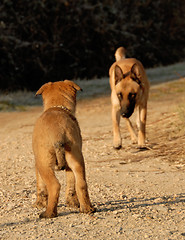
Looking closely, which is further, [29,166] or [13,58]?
[13,58]

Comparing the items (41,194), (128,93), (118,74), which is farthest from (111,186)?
(118,74)

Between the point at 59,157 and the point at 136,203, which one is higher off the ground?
the point at 59,157

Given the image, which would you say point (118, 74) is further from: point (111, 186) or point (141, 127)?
point (111, 186)

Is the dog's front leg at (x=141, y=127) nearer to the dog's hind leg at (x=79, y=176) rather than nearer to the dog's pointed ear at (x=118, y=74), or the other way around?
the dog's pointed ear at (x=118, y=74)

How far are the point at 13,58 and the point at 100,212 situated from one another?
423 inches

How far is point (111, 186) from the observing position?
5.21m

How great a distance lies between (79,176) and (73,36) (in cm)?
1233

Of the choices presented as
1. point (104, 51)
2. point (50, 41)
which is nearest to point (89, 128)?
point (50, 41)

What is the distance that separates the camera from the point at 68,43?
52.2 feet

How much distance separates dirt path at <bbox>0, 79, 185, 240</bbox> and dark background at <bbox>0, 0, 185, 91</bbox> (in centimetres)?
516

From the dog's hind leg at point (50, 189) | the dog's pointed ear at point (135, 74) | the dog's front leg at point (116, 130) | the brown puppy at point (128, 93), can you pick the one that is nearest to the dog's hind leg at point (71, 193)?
the dog's hind leg at point (50, 189)

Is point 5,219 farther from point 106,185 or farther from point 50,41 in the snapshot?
point 50,41

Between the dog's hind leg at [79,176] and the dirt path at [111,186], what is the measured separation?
0.09 m

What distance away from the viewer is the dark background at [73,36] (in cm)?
1442
